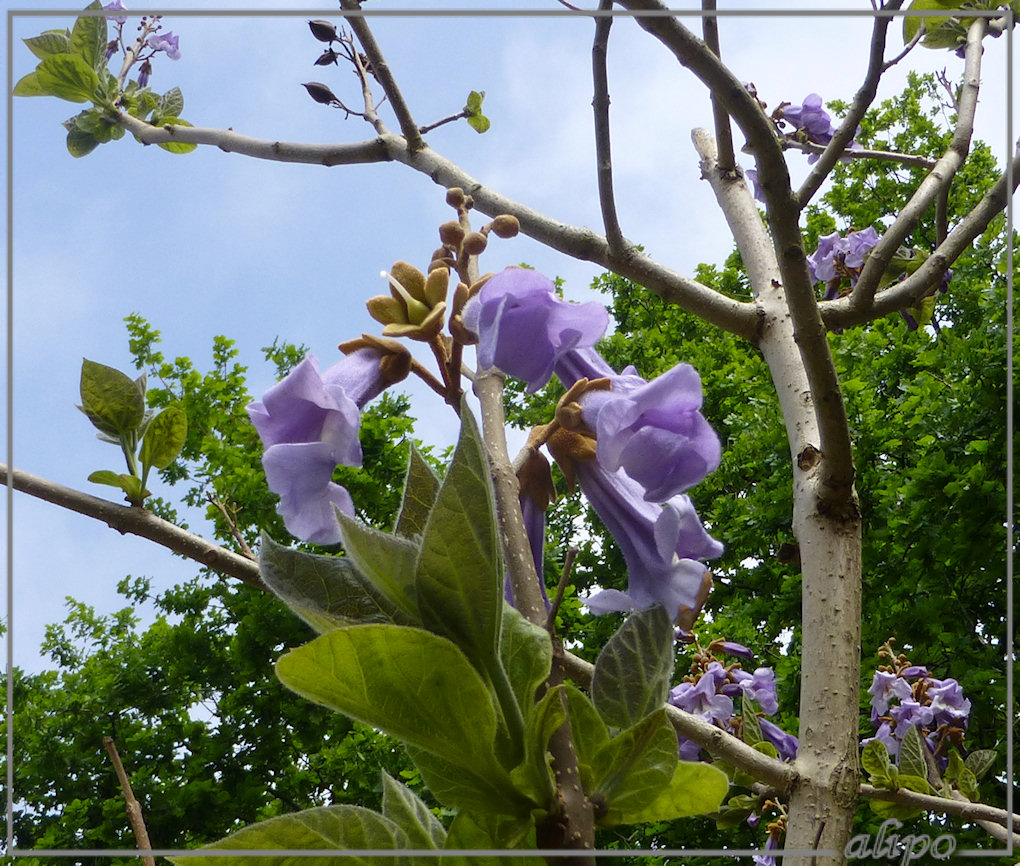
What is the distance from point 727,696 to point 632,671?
596 mm

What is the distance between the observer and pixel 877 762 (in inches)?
24.3

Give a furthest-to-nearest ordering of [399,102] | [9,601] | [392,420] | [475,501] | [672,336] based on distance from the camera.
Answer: [672,336], [399,102], [392,420], [9,601], [475,501]

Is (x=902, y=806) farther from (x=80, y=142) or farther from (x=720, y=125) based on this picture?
(x=80, y=142)

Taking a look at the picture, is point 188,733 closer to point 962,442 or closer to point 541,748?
point 541,748

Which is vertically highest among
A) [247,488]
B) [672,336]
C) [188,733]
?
[672,336]

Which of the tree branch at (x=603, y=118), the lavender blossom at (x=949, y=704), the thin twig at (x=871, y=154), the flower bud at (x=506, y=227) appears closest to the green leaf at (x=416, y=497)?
the flower bud at (x=506, y=227)

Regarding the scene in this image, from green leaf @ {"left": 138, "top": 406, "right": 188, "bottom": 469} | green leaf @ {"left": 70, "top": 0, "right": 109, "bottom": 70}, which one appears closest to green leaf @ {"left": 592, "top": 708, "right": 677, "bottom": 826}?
green leaf @ {"left": 138, "top": 406, "right": 188, "bottom": 469}

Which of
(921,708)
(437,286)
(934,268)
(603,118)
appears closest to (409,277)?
(437,286)

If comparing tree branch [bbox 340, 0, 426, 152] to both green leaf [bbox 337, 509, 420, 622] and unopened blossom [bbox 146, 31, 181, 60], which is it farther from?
green leaf [bbox 337, 509, 420, 622]

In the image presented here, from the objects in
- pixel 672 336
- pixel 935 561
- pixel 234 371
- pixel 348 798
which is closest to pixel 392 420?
pixel 234 371

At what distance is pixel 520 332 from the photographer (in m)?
0.25

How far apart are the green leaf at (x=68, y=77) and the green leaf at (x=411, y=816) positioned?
0.52m

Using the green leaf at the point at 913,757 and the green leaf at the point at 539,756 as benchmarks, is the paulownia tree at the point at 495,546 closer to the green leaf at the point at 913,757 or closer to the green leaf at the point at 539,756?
the green leaf at the point at 539,756

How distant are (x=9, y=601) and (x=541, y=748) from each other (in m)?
0.32
